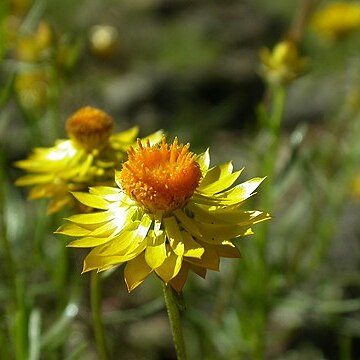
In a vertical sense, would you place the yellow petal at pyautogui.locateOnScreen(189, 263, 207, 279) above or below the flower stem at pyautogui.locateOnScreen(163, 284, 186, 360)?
above

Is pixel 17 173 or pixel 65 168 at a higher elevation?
pixel 17 173

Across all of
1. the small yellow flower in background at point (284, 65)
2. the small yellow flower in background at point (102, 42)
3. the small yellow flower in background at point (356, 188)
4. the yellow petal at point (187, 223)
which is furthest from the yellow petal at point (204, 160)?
the small yellow flower in background at point (356, 188)

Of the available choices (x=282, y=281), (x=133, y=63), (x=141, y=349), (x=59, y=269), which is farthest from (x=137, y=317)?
(x=133, y=63)

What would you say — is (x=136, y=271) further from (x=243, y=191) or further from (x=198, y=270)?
(x=243, y=191)

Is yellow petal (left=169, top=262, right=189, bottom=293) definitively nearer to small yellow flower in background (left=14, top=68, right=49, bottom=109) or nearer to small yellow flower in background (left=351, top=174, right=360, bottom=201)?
small yellow flower in background (left=14, top=68, right=49, bottom=109)

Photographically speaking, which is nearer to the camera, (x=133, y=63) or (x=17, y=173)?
(x=17, y=173)

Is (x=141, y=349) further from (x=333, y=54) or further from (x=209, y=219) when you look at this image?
(x=333, y=54)

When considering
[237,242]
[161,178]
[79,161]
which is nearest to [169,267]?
[161,178]

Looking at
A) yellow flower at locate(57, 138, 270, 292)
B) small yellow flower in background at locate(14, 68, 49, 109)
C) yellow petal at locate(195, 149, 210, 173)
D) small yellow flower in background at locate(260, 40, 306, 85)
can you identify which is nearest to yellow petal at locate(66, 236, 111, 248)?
yellow flower at locate(57, 138, 270, 292)
